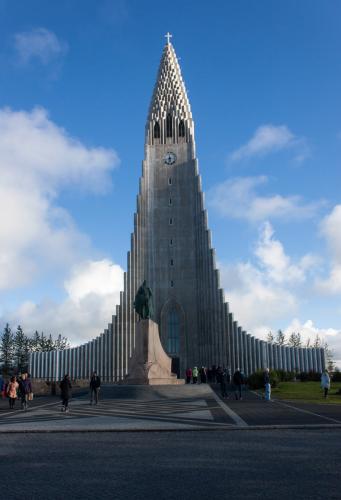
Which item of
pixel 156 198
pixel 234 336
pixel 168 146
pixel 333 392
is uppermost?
pixel 168 146

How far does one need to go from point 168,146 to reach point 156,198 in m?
6.34

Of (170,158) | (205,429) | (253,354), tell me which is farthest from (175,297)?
(205,429)

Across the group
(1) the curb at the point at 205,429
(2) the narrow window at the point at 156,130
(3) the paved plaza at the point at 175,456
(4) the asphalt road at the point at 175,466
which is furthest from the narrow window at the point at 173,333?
(4) the asphalt road at the point at 175,466

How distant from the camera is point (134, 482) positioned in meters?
6.61

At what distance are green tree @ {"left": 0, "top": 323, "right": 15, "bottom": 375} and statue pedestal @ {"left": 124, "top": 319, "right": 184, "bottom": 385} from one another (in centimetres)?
6214

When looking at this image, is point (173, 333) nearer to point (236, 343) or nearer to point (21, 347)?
point (236, 343)

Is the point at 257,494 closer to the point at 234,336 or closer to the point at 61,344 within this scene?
the point at 234,336

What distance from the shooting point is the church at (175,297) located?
49.1 meters

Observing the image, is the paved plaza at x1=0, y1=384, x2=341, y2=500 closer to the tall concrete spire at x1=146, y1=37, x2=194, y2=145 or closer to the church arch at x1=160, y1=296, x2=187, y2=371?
the church arch at x1=160, y1=296, x2=187, y2=371

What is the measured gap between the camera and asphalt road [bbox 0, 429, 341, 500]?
241 inches

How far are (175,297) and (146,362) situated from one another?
74.0 ft

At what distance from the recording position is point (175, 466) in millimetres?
7578

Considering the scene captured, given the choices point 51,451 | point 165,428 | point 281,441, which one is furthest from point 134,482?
point 165,428

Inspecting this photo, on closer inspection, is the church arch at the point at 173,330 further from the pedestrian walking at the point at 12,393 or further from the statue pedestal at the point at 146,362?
the pedestrian walking at the point at 12,393
